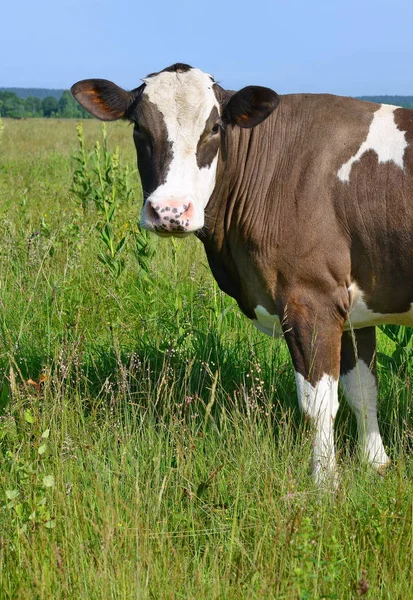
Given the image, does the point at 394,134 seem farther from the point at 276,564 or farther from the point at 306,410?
the point at 276,564

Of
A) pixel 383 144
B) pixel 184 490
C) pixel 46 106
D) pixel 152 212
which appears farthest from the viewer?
pixel 46 106

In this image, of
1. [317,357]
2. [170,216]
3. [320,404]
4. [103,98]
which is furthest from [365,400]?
[103,98]

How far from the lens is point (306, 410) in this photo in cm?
430

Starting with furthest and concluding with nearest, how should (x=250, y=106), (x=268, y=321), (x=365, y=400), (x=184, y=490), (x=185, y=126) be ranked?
(x=365, y=400)
(x=268, y=321)
(x=250, y=106)
(x=185, y=126)
(x=184, y=490)

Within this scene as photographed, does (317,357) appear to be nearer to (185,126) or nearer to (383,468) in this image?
(383,468)

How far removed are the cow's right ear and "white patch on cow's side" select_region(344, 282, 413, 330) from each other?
163 cm

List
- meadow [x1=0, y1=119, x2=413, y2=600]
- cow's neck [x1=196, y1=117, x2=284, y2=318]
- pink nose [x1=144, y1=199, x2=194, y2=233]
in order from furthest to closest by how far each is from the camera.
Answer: cow's neck [x1=196, y1=117, x2=284, y2=318]
pink nose [x1=144, y1=199, x2=194, y2=233]
meadow [x1=0, y1=119, x2=413, y2=600]

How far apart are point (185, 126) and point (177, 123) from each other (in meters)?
0.05

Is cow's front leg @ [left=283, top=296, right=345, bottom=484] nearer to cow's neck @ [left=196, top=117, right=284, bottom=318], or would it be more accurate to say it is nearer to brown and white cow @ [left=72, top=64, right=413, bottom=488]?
brown and white cow @ [left=72, top=64, right=413, bottom=488]

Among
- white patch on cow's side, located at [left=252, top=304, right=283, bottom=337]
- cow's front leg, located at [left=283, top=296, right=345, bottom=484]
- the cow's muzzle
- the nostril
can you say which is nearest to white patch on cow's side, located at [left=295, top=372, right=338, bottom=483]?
cow's front leg, located at [left=283, top=296, right=345, bottom=484]

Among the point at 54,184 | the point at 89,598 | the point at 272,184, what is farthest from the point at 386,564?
the point at 54,184

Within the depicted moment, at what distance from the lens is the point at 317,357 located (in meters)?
4.22

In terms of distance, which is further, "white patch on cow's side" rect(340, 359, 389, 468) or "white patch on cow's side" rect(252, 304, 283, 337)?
"white patch on cow's side" rect(340, 359, 389, 468)

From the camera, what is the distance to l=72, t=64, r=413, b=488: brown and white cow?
4152 mm
